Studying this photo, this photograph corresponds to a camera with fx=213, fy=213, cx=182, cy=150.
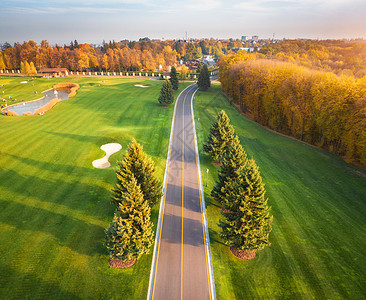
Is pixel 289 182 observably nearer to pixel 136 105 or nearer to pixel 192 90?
pixel 136 105

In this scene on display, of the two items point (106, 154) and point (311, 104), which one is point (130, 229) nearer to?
point (106, 154)

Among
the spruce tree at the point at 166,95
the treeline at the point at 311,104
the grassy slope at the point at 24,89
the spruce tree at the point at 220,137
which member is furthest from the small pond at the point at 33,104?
the treeline at the point at 311,104

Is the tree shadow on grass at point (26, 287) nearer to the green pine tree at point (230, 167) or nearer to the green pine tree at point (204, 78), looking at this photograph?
the green pine tree at point (230, 167)

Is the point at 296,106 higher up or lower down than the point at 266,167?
higher up

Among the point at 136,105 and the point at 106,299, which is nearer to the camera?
the point at 106,299

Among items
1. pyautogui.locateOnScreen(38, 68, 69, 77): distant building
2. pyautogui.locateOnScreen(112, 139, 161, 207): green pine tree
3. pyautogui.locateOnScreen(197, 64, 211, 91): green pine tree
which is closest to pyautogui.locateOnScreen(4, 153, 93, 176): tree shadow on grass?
pyautogui.locateOnScreen(112, 139, 161, 207): green pine tree

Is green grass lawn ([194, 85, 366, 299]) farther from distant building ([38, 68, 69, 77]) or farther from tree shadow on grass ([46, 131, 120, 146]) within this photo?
distant building ([38, 68, 69, 77])

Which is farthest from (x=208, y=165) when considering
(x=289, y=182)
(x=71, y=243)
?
(x=71, y=243)

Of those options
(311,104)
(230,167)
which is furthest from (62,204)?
(311,104)
